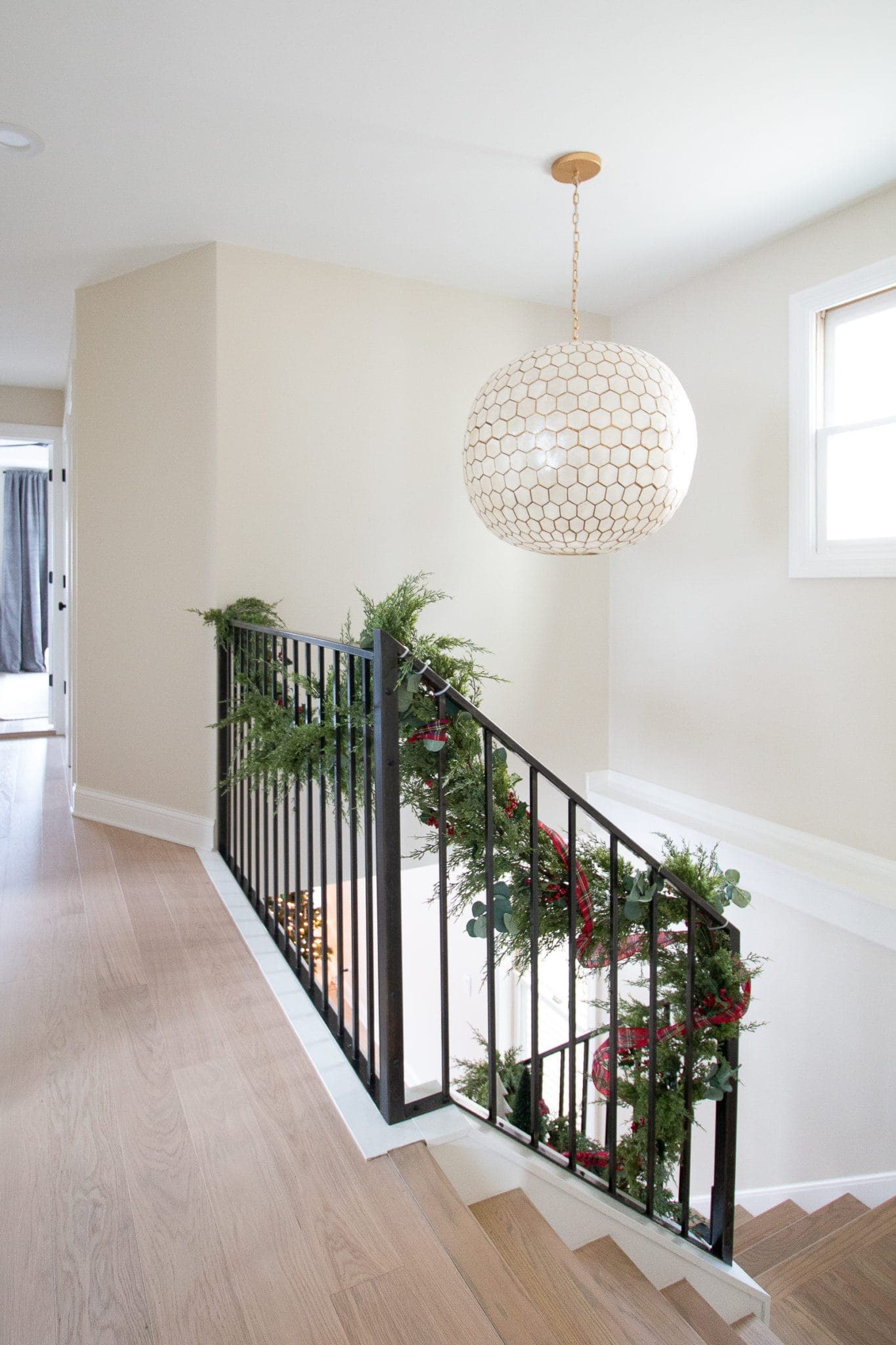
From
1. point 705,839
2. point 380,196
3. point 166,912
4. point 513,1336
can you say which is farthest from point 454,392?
point 513,1336

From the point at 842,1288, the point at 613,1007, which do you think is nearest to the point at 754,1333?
the point at 842,1288

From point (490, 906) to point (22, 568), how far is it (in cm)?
838

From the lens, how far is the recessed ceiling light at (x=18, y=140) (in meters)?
Answer: 2.30

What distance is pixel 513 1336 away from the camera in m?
→ 1.16

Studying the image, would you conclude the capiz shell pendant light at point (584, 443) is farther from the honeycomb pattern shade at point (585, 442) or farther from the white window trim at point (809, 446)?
the white window trim at point (809, 446)

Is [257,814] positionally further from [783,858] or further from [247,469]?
[783,858]

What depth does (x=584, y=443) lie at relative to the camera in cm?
189

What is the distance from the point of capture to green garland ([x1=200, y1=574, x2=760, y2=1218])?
5.55 feet

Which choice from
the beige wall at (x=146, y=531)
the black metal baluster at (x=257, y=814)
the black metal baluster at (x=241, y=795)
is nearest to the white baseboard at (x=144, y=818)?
the beige wall at (x=146, y=531)

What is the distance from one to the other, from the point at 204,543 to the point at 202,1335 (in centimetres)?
258

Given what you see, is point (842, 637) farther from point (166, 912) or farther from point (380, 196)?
point (166, 912)

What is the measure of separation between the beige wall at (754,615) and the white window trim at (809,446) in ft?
0.16

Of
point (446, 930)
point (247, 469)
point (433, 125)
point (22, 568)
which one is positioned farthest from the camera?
point (22, 568)

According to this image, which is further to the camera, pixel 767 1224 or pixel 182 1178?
pixel 767 1224
